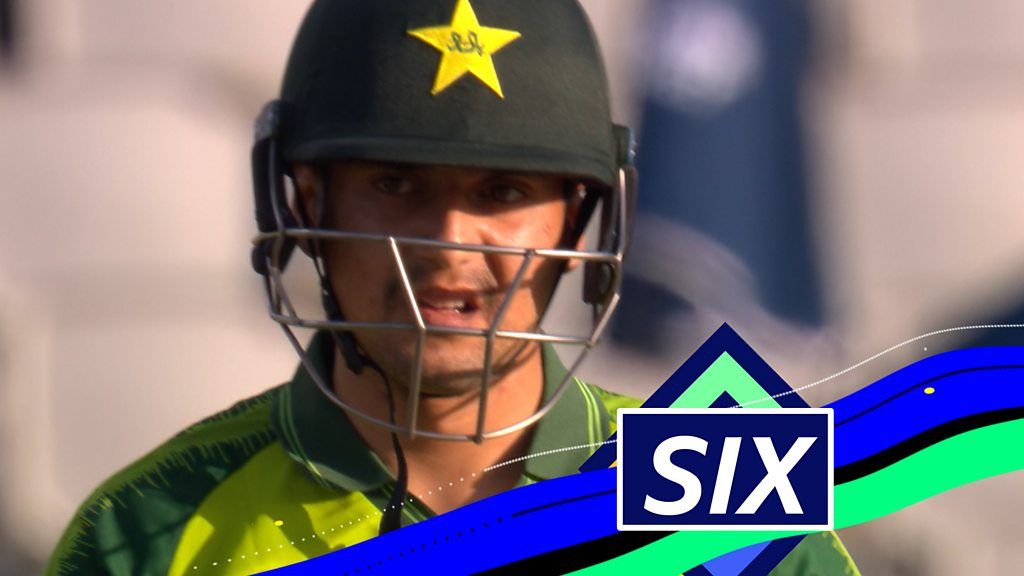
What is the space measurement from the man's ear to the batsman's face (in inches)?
1.4

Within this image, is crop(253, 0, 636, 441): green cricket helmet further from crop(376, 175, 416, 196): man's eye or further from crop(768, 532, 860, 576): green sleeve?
crop(768, 532, 860, 576): green sleeve

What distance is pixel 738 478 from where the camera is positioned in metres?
1.41

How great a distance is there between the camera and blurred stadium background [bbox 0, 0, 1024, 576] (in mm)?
1564

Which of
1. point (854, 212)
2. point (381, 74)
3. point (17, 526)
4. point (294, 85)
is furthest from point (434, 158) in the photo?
point (17, 526)

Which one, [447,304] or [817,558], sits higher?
[447,304]

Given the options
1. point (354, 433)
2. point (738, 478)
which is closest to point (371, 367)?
point (354, 433)

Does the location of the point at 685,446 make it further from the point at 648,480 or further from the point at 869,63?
the point at 869,63

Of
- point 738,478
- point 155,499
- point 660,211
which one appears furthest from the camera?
point 660,211

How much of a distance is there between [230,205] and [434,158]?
19.1 inches

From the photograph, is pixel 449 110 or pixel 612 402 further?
pixel 612 402

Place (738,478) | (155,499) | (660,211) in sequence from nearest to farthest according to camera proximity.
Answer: (738,478) → (155,499) → (660,211)

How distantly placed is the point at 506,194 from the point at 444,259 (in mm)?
98
